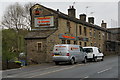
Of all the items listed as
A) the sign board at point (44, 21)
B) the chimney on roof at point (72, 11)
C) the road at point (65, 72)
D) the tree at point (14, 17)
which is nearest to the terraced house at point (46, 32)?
the sign board at point (44, 21)

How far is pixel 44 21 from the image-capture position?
89.1ft

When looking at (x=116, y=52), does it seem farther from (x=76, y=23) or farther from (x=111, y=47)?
(x=76, y=23)

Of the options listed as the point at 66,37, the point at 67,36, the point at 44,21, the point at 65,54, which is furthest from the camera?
the point at 67,36

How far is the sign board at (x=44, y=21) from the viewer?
26703 millimetres

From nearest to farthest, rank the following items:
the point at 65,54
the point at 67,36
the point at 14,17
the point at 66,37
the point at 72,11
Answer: the point at 65,54
the point at 66,37
the point at 67,36
the point at 72,11
the point at 14,17

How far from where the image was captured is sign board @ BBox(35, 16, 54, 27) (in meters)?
26.7

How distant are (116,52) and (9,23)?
30381 mm

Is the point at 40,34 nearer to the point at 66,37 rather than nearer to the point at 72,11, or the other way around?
the point at 66,37

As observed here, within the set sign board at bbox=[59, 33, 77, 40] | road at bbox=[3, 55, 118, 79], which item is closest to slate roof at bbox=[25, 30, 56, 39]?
sign board at bbox=[59, 33, 77, 40]

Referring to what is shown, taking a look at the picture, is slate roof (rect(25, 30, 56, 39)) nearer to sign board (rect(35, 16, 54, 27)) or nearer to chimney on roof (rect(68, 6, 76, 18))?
sign board (rect(35, 16, 54, 27))

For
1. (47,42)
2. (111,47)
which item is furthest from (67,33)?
(111,47)

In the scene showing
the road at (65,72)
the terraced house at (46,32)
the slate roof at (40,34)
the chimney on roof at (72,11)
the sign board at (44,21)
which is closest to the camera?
the road at (65,72)

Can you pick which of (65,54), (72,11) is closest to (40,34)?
(65,54)

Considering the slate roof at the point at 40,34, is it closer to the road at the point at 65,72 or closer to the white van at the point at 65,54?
the white van at the point at 65,54
